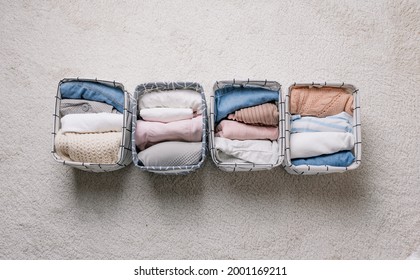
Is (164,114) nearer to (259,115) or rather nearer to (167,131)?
(167,131)

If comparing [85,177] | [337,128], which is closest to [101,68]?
[85,177]

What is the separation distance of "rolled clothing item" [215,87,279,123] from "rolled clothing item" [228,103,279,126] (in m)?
0.02

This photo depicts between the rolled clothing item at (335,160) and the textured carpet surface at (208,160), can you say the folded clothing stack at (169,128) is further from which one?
the rolled clothing item at (335,160)

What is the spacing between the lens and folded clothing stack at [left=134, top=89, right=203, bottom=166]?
1.00m

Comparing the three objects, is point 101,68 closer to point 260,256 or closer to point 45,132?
point 45,132

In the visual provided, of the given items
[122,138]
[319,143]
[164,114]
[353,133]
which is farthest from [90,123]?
[353,133]

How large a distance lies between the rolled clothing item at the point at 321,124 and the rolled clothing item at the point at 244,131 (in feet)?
0.22

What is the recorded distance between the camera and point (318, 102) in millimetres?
1069

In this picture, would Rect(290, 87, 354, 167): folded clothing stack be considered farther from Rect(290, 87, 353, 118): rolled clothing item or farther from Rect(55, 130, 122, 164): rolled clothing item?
Rect(55, 130, 122, 164): rolled clothing item

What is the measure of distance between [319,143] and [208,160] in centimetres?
39

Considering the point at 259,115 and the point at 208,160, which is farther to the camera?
the point at 208,160

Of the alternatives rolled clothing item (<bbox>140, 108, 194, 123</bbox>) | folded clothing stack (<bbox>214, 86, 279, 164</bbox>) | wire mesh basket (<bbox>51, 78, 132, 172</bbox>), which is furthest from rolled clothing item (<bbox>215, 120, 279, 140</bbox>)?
wire mesh basket (<bbox>51, 78, 132, 172</bbox>)

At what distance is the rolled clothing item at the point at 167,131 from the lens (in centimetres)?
101

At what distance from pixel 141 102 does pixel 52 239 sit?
0.58 m
